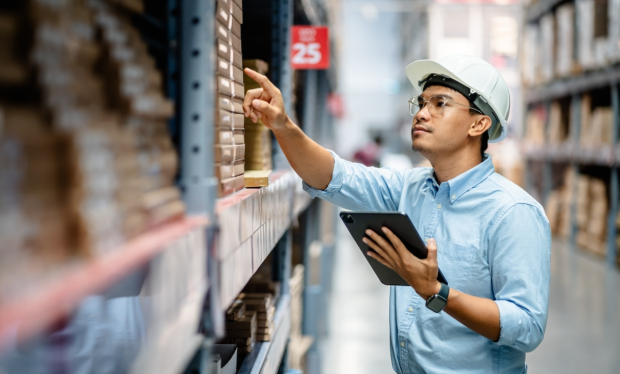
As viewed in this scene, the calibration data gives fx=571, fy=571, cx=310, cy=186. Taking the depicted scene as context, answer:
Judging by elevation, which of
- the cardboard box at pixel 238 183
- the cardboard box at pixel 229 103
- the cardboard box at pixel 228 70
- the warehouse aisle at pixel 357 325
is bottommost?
the warehouse aisle at pixel 357 325

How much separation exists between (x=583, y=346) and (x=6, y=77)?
4964 mm

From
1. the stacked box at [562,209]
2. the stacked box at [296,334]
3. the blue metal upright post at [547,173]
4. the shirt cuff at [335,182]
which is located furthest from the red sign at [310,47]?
the blue metal upright post at [547,173]

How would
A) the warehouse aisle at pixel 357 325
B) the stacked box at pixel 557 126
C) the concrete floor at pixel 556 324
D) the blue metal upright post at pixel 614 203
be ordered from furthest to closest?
1. the stacked box at pixel 557 126
2. the blue metal upright post at pixel 614 203
3. the warehouse aisle at pixel 357 325
4. the concrete floor at pixel 556 324

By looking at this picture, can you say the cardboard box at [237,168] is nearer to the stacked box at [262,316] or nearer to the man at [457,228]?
the man at [457,228]

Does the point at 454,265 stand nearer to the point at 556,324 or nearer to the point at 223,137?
the point at 223,137

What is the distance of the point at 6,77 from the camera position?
0.57m

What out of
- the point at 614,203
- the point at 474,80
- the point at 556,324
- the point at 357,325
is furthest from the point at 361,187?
the point at 614,203

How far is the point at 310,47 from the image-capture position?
3.64m

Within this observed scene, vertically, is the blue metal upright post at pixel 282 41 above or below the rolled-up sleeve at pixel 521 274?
above

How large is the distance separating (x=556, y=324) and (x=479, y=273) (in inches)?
149

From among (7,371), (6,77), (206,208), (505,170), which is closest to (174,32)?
(206,208)

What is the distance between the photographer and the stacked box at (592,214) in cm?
786

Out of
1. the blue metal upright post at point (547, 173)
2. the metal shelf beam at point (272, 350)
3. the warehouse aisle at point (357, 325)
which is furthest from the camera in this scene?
the blue metal upright post at point (547, 173)

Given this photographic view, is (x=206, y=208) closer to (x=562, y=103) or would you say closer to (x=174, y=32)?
(x=174, y=32)
